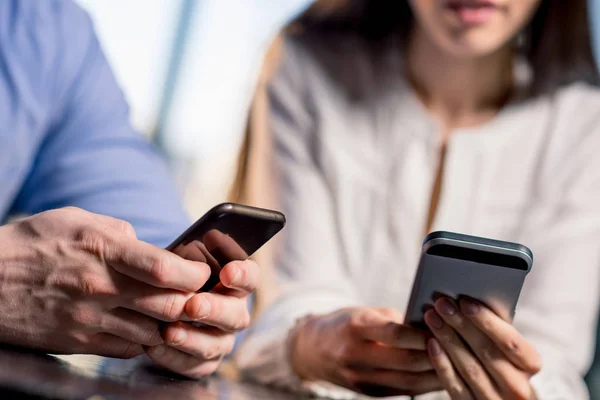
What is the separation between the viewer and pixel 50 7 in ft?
3.38

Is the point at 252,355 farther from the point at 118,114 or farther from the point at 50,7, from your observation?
the point at 50,7

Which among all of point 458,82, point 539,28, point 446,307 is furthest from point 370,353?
point 539,28

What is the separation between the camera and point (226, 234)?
0.58 m

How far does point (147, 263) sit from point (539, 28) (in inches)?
38.5

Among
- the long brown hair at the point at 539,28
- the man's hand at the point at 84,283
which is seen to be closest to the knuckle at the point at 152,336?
the man's hand at the point at 84,283

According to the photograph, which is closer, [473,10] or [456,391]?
[456,391]

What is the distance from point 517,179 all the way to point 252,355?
533mm

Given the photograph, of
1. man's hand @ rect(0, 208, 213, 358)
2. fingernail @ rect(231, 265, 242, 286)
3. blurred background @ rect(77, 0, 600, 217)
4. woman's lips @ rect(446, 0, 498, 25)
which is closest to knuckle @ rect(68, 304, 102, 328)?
man's hand @ rect(0, 208, 213, 358)

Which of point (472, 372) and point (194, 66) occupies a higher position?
point (194, 66)

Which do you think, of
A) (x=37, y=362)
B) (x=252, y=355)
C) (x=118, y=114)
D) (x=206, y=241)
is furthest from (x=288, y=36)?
(x=37, y=362)

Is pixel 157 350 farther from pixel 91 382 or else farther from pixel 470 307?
pixel 470 307

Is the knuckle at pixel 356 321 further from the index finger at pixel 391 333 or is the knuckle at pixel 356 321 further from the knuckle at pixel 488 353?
the knuckle at pixel 488 353

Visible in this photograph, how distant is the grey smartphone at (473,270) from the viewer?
0.62 m

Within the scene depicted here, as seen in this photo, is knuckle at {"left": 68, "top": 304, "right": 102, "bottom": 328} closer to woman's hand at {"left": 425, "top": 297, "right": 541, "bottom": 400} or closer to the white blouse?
woman's hand at {"left": 425, "top": 297, "right": 541, "bottom": 400}
